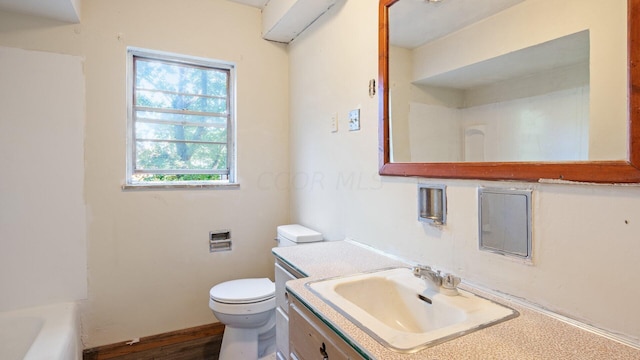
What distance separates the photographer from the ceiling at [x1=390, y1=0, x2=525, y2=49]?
1.12 metres

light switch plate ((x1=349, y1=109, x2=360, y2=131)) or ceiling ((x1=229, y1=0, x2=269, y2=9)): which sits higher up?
ceiling ((x1=229, y1=0, x2=269, y2=9))

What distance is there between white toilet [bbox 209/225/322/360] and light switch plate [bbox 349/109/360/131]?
2.35 ft

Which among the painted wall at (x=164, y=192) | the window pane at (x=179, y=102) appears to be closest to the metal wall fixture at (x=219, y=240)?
the painted wall at (x=164, y=192)

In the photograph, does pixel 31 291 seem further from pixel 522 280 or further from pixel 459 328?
pixel 522 280

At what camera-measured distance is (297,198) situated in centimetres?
251

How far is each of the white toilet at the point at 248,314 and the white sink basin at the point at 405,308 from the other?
0.85m

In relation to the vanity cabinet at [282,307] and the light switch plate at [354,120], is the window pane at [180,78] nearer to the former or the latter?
the light switch plate at [354,120]

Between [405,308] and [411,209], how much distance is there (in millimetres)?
412

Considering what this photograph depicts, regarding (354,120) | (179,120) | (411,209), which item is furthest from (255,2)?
(411,209)

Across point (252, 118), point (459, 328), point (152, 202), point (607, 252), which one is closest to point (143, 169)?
point (152, 202)

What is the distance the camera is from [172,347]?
222 centimetres

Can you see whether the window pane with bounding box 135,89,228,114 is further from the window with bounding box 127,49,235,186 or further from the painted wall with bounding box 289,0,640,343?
the painted wall with bounding box 289,0,640,343

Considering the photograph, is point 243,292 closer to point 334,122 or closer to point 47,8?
point 334,122

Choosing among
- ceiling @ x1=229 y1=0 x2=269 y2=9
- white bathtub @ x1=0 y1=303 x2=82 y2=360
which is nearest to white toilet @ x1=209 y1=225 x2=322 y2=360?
white bathtub @ x1=0 y1=303 x2=82 y2=360
